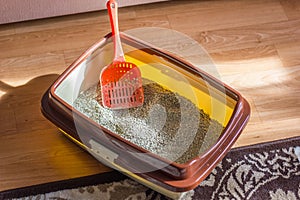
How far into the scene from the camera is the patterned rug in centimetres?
147

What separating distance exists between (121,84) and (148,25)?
12.5 inches

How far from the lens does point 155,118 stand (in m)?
1.53

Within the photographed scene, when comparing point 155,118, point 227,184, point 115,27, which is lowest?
point 227,184

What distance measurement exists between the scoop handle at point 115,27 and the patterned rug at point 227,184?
0.96 feet

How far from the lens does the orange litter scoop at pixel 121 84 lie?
60.7 inches

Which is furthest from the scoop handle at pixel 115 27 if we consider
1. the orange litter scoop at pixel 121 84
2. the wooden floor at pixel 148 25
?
the wooden floor at pixel 148 25

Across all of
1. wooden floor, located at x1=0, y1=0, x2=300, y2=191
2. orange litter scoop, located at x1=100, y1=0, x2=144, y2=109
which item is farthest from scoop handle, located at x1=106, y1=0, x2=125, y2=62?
wooden floor, located at x1=0, y1=0, x2=300, y2=191

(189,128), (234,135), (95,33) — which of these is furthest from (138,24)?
(234,135)

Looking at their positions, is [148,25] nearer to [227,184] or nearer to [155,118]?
[155,118]

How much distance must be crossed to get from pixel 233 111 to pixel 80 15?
631 mm

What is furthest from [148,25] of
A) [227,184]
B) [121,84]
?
[227,184]

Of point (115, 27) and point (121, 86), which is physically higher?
point (115, 27)

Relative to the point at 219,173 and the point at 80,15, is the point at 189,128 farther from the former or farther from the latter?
the point at 80,15

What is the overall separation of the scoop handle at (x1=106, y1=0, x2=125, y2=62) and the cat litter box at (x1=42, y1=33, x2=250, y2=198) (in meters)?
0.03
